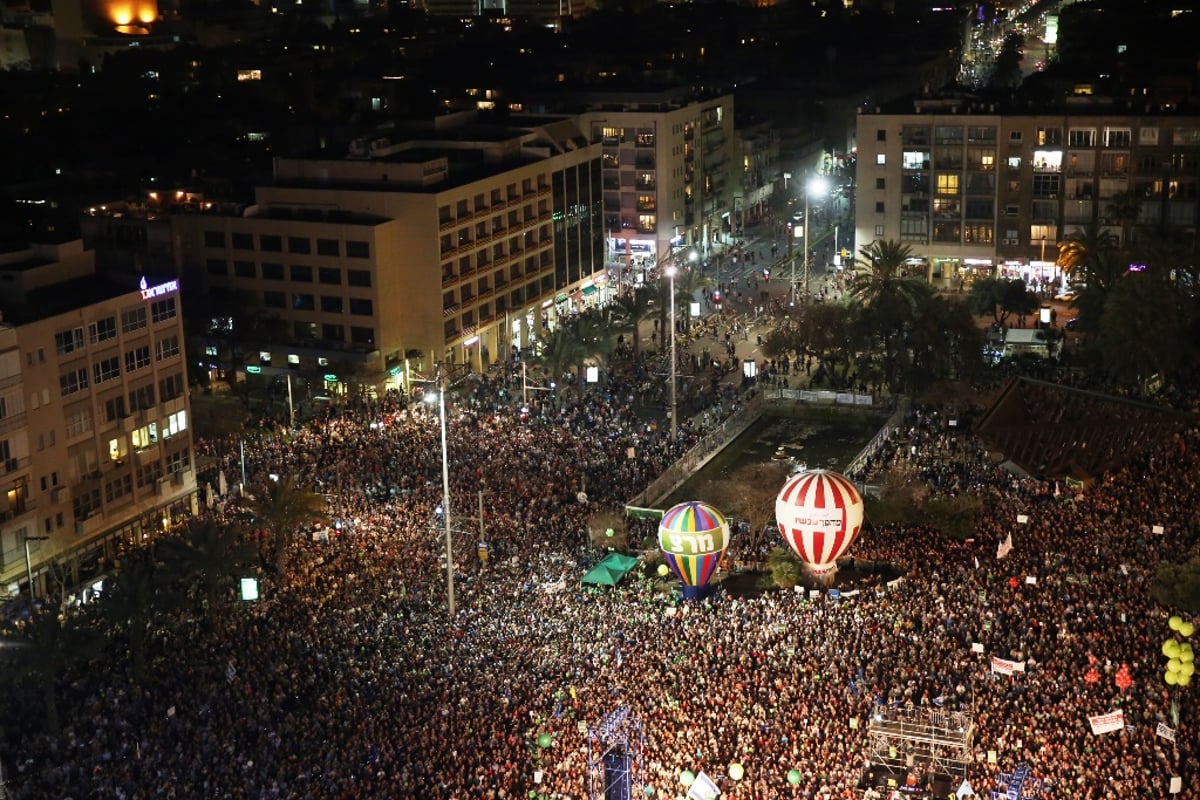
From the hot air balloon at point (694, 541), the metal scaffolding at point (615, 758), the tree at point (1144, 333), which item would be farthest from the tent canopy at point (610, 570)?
the tree at point (1144, 333)

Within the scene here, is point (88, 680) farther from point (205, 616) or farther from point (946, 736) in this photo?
point (946, 736)

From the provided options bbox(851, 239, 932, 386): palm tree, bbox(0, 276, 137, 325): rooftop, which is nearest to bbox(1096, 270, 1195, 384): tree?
bbox(851, 239, 932, 386): palm tree

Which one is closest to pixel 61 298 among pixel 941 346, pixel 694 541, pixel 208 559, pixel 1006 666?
pixel 208 559

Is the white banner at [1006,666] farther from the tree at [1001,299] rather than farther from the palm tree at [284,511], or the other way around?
Answer: the tree at [1001,299]

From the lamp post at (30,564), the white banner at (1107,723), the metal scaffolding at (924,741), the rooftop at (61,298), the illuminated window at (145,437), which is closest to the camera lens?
the white banner at (1107,723)

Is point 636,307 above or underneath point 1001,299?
above

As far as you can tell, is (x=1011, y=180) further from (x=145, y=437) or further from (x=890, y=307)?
(x=145, y=437)
